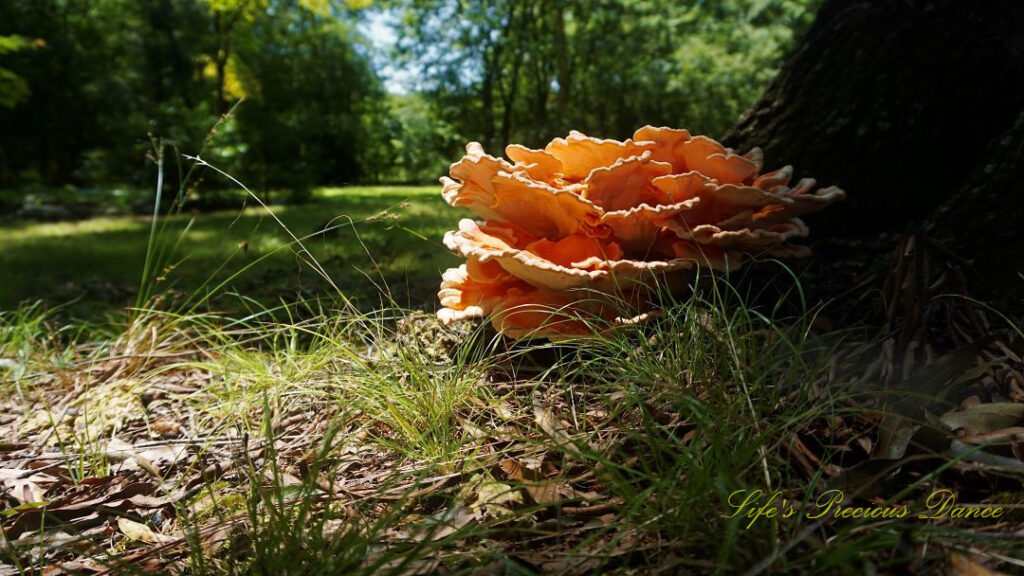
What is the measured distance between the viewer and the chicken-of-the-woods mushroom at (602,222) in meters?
1.42

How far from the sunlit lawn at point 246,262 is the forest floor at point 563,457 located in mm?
483

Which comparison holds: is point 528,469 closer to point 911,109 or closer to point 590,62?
point 911,109

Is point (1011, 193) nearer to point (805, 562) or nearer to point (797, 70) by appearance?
point (797, 70)

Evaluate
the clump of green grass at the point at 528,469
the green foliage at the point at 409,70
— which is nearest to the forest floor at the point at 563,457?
the clump of green grass at the point at 528,469

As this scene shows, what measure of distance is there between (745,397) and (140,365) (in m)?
1.69

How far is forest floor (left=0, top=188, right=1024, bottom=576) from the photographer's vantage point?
2.61 ft

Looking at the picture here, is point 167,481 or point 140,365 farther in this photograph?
point 140,365

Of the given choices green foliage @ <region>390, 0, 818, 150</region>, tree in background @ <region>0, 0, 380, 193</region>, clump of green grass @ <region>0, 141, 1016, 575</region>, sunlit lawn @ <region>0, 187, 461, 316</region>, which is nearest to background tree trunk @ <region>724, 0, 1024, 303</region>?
clump of green grass @ <region>0, 141, 1016, 575</region>

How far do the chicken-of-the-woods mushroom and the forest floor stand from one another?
13 cm

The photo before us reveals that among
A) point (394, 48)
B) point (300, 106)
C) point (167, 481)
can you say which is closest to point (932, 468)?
point (167, 481)

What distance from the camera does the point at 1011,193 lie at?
148cm

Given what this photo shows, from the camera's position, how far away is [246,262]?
365 cm

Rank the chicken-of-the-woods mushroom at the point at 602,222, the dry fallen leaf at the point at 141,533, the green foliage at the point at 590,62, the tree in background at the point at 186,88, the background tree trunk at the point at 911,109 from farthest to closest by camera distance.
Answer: the green foliage at the point at 590,62
the tree in background at the point at 186,88
the background tree trunk at the point at 911,109
the chicken-of-the-woods mushroom at the point at 602,222
the dry fallen leaf at the point at 141,533

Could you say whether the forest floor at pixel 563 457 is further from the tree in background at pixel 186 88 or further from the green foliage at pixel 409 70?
the green foliage at pixel 409 70
